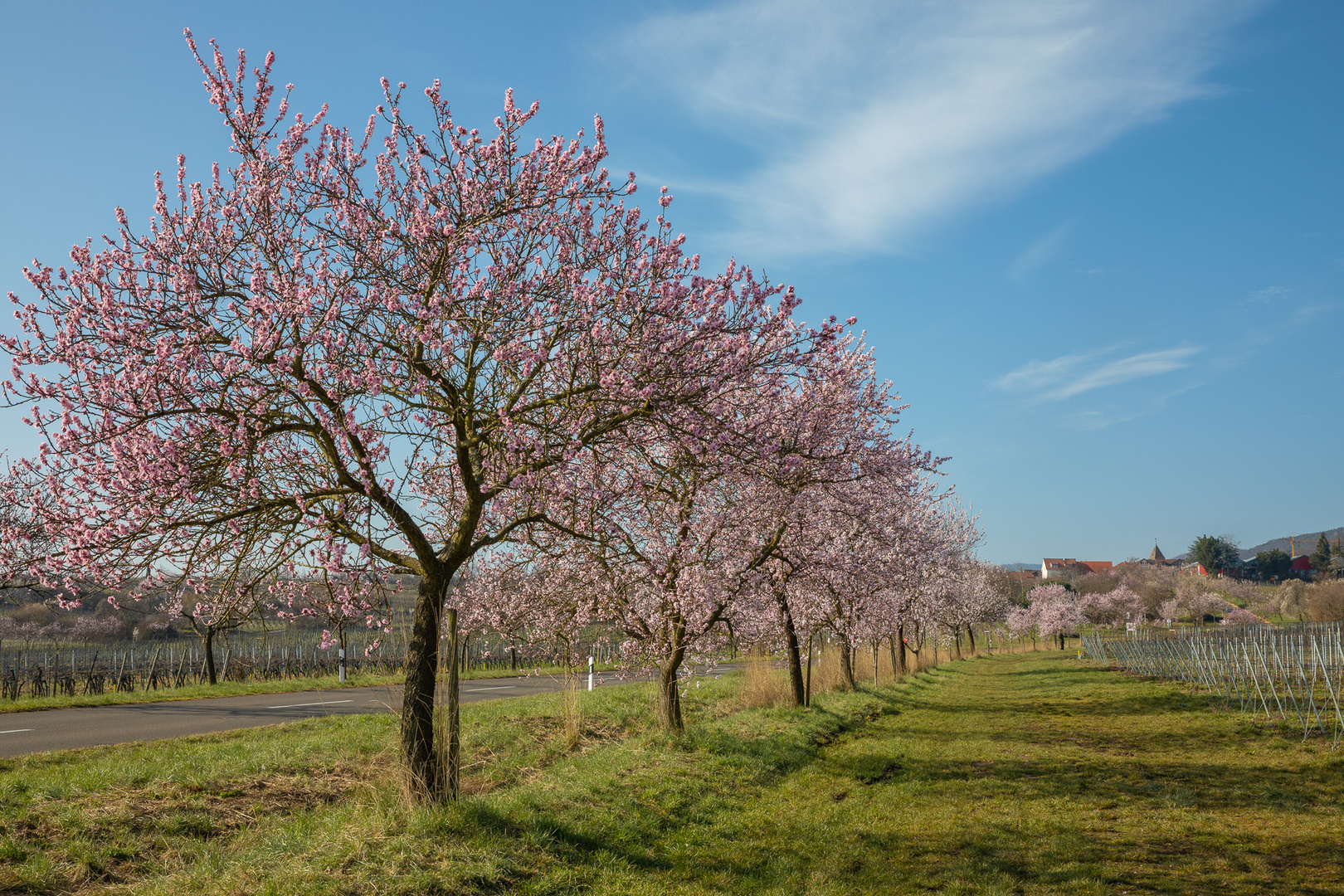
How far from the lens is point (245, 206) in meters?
6.60

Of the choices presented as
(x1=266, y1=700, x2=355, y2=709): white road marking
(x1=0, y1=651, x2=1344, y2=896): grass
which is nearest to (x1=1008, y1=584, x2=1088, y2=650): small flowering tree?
(x1=0, y1=651, x2=1344, y2=896): grass

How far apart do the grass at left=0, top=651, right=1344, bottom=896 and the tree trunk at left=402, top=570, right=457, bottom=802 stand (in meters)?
0.27

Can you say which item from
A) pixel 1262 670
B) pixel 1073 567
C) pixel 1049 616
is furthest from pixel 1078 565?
pixel 1262 670

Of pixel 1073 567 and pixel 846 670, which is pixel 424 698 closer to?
pixel 846 670

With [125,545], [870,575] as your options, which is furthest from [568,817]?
[870,575]

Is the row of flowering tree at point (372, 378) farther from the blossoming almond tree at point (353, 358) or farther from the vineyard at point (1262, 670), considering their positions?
the vineyard at point (1262, 670)

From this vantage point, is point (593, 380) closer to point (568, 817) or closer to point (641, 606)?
point (568, 817)

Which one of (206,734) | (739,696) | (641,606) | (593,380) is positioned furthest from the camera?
(739,696)

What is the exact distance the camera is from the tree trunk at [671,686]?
12.5 m

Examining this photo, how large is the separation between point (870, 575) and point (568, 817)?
10.4 meters

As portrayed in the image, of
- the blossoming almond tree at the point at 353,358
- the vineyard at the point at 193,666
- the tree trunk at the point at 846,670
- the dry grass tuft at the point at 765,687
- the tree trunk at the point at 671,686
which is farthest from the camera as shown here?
the tree trunk at the point at 846,670

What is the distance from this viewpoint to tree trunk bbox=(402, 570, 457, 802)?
704 cm

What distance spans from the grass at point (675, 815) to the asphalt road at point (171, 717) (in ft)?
4.32

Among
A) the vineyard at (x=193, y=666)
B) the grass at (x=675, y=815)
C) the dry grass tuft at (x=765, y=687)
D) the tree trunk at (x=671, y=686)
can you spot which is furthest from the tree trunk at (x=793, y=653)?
the tree trunk at (x=671, y=686)
